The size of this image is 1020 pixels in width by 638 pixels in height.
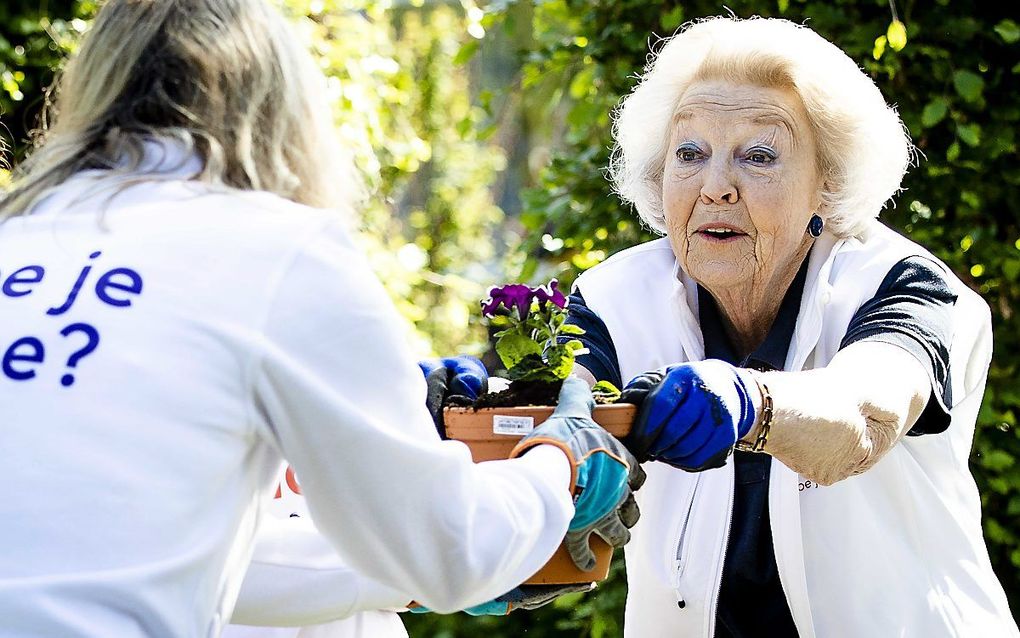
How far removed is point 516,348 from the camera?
2.24 meters

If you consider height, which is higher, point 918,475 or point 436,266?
point 918,475

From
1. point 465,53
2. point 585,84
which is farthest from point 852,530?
point 465,53

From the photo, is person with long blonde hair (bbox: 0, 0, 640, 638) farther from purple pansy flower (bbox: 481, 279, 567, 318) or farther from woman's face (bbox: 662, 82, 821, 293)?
woman's face (bbox: 662, 82, 821, 293)

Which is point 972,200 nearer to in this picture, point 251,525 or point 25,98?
point 251,525

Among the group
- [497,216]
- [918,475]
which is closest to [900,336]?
[918,475]

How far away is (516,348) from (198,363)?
2.73 feet

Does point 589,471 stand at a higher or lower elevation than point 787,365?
higher

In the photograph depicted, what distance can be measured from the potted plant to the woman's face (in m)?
0.47

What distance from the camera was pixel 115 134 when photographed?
166 cm

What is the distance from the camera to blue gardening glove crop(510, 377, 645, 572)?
1983 millimetres

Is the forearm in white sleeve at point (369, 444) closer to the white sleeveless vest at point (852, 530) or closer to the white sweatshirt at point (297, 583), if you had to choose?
the white sweatshirt at point (297, 583)

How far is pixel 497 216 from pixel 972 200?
8.22 meters

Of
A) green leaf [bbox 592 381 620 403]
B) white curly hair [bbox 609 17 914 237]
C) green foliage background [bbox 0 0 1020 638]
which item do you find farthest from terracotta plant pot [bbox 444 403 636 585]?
green foliage background [bbox 0 0 1020 638]

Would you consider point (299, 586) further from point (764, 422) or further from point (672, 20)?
point (672, 20)
